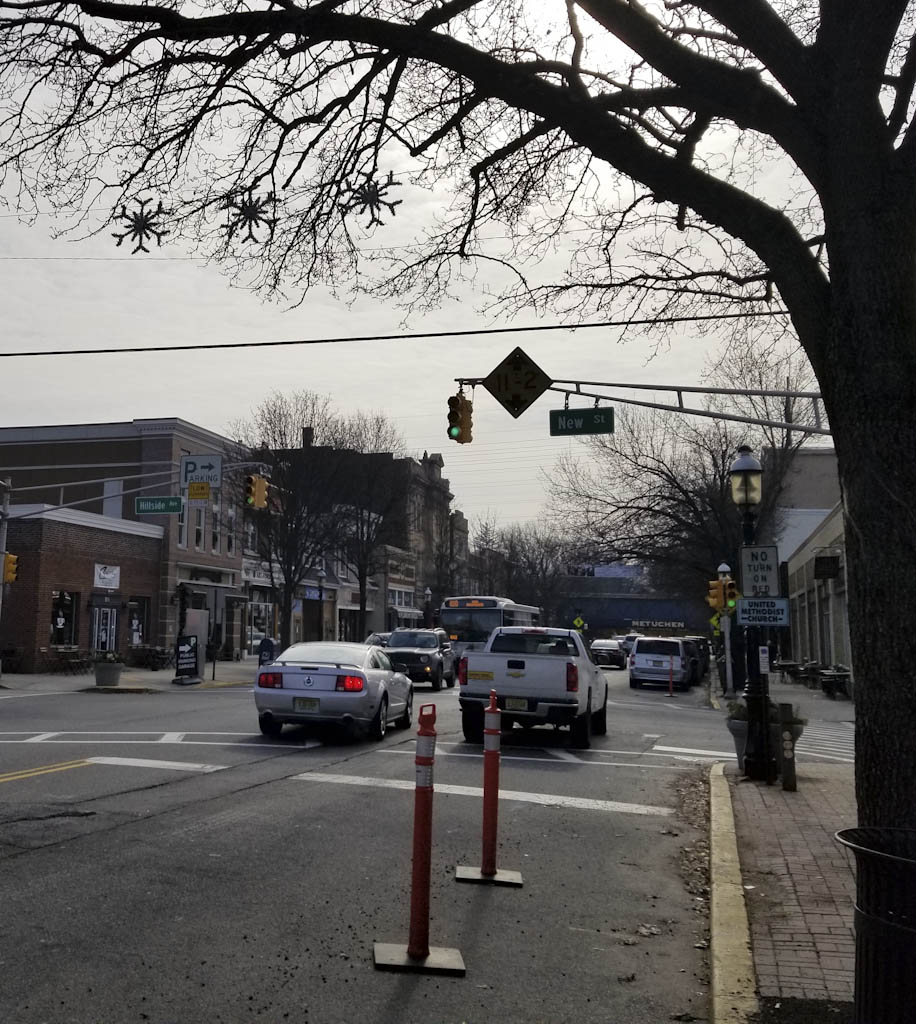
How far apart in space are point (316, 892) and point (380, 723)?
29.4ft

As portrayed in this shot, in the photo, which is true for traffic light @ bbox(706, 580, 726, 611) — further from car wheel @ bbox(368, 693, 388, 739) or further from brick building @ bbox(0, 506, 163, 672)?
brick building @ bbox(0, 506, 163, 672)

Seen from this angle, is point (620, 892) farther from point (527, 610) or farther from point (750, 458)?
point (527, 610)

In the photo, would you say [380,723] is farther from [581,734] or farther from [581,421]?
[581,421]

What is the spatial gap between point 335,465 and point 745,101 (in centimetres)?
3781

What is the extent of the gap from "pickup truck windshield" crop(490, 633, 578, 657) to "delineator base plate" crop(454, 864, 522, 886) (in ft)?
28.7

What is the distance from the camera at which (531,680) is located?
51.5 feet

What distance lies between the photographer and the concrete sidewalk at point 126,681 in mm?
29875

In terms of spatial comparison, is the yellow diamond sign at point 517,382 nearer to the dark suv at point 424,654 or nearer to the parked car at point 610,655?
the dark suv at point 424,654

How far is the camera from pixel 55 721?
61.3ft

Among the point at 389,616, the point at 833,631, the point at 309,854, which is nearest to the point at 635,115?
the point at 309,854

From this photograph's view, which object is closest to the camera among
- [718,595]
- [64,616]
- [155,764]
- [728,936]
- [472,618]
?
[728,936]

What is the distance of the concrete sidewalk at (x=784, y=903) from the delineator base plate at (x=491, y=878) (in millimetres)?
1373

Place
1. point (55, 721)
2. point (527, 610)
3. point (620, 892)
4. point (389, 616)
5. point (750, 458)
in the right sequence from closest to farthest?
point (620, 892), point (750, 458), point (55, 721), point (527, 610), point (389, 616)

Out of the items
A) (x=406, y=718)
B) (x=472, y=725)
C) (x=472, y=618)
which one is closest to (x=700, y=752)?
(x=472, y=725)
